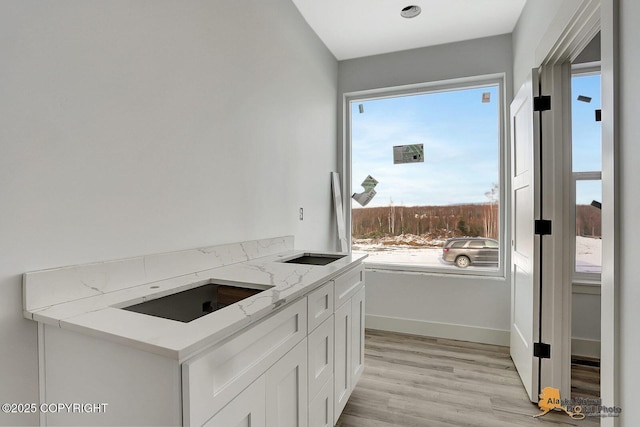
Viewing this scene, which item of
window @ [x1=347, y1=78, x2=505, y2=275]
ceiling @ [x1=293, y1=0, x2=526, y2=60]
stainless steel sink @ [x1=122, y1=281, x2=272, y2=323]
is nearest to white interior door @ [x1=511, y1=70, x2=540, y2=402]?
window @ [x1=347, y1=78, x2=505, y2=275]

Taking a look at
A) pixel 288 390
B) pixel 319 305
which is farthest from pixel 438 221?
pixel 288 390

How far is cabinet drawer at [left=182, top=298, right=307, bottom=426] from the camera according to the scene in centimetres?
75

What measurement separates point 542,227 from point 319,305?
1.51 meters

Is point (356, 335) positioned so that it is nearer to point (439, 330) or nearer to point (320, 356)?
point (320, 356)

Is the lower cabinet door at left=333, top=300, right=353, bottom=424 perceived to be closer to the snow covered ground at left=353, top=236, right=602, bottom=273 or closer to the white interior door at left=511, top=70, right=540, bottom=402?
the white interior door at left=511, top=70, right=540, bottom=402

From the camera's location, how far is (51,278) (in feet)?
3.32

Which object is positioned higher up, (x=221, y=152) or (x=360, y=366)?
(x=221, y=152)

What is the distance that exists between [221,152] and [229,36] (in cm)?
64

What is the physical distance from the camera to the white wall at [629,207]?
3.34ft

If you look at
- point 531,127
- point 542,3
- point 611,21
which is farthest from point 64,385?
point 542,3

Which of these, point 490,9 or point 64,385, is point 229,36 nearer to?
point 64,385

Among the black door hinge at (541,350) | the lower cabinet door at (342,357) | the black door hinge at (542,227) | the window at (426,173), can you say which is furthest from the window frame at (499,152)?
the lower cabinet door at (342,357)

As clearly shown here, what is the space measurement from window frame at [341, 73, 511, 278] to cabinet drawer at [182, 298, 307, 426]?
229cm

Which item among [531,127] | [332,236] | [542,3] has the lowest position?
[332,236]
